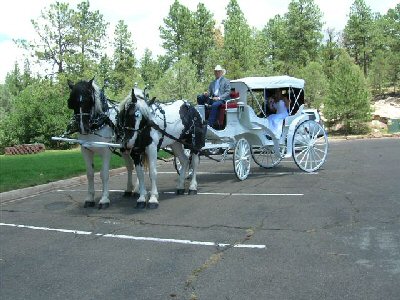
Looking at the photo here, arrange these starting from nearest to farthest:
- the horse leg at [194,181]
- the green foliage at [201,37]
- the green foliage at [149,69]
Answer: the horse leg at [194,181]
the green foliage at [201,37]
the green foliage at [149,69]

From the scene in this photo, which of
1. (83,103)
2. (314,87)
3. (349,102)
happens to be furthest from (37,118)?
(83,103)

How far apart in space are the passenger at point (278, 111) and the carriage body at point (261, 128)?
0.13 m

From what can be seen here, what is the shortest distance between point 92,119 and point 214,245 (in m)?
3.90

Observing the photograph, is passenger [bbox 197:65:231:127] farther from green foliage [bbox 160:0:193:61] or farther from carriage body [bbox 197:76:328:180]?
green foliage [bbox 160:0:193:61]

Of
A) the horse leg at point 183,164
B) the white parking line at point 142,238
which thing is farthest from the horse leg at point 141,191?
the white parking line at point 142,238

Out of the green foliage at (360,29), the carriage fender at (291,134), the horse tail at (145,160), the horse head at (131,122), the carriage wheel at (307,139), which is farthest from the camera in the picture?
the green foliage at (360,29)

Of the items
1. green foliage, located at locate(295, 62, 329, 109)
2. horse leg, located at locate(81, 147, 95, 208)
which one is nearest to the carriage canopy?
horse leg, located at locate(81, 147, 95, 208)

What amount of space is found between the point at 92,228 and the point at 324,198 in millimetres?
4401

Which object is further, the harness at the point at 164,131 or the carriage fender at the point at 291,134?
the carriage fender at the point at 291,134

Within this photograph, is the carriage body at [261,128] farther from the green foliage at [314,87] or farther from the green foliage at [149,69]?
the green foliage at [149,69]

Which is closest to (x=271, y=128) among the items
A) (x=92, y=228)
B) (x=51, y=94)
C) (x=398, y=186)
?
(x=398, y=186)

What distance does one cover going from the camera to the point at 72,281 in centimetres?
525

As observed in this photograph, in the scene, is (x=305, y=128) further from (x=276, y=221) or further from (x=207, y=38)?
(x=207, y=38)

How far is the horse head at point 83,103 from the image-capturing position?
8703mm
